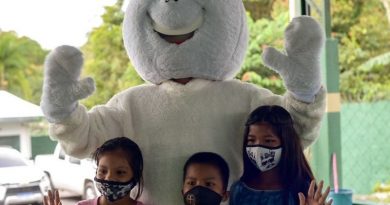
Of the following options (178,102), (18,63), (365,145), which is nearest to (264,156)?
(178,102)

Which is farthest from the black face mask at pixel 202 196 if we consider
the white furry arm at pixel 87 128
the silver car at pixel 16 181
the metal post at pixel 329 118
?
the metal post at pixel 329 118

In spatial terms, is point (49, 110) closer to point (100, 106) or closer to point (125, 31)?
point (100, 106)

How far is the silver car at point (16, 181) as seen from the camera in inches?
95.0

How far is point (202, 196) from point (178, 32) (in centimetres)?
33

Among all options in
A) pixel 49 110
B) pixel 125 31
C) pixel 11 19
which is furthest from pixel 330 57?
pixel 49 110

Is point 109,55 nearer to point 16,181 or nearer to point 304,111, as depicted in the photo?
point 16,181

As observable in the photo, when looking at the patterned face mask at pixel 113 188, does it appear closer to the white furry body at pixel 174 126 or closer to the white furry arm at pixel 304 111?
the white furry body at pixel 174 126

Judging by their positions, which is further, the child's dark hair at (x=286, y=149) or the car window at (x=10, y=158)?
the car window at (x=10, y=158)

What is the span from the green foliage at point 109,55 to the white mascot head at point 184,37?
5.17 ft

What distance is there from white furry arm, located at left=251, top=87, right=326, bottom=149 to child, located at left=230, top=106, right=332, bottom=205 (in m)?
0.03

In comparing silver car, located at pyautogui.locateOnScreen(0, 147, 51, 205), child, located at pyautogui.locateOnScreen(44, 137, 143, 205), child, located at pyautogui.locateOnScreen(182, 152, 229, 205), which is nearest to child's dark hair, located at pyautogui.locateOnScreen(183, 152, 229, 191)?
child, located at pyautogui.locateOnScreen(182, 152, 229, 205)

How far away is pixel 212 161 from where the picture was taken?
3.66ft

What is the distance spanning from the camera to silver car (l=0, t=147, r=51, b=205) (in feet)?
7.91

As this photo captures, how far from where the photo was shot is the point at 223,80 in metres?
1.25
